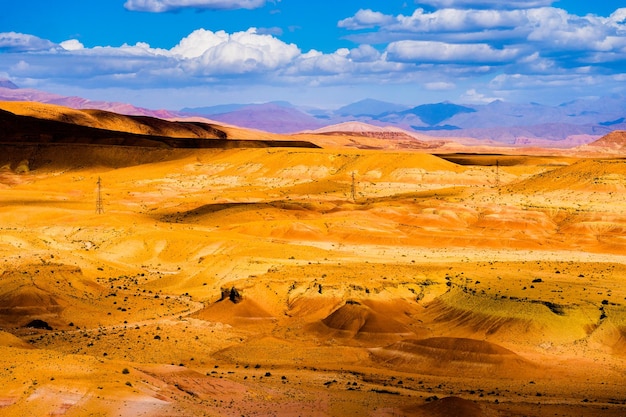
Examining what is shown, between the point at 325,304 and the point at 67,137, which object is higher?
the point at 67,137

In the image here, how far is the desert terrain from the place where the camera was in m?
35.7

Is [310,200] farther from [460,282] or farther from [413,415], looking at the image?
[413,415]

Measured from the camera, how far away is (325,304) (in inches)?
2327

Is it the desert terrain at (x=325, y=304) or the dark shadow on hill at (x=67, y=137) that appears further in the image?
the dark shadow on hill at (x=67, y=137)

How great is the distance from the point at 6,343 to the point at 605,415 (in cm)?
2478

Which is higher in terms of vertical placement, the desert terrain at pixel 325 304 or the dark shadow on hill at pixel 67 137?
the dark shadow on hill at pixel 67 137

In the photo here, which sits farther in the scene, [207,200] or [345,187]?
[345,187]

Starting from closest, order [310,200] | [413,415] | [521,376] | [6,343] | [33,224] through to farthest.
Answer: [413,415] → [6,343] → [521,376] → [33,224] → [310,200]

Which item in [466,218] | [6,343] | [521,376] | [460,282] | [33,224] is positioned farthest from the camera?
[466,218]

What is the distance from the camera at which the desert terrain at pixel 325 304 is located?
3572cm

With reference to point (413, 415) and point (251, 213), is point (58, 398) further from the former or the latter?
point (251, 213)

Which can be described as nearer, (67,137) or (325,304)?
(325,304)

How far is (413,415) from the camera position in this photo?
1351 inches

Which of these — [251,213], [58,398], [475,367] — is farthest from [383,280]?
[251,213]
